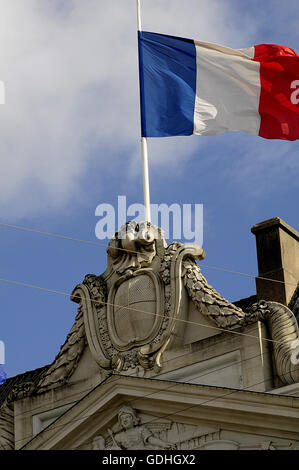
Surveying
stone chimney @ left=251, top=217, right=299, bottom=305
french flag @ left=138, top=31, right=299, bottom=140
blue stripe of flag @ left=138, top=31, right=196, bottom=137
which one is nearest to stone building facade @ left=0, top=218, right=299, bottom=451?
stone chimney @ left=251, top=217, right=299, bottom=305

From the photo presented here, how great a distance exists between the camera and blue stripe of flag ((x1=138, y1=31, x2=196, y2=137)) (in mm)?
33719

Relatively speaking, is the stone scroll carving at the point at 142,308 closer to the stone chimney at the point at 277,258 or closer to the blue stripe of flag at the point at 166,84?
the blue stripe of flag at the point at 166,84

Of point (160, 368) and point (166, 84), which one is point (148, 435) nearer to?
point (160, 368)

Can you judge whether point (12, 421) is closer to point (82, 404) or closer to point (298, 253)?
point (82, 404)

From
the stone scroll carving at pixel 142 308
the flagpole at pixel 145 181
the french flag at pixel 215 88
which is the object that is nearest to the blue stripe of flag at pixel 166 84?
the french flag at pixel 215 88

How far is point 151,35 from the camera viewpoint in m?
34.7

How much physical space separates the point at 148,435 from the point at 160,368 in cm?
129

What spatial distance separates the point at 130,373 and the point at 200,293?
79.7 inches

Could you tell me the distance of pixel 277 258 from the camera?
1383 inches

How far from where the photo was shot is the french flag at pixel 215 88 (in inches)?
1303

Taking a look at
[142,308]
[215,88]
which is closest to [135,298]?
[142,308]

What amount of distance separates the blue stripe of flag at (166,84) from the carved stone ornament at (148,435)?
6295 millimetres

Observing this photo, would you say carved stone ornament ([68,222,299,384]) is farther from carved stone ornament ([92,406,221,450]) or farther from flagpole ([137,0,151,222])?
carved stone ornament ([92,406,221,450])
